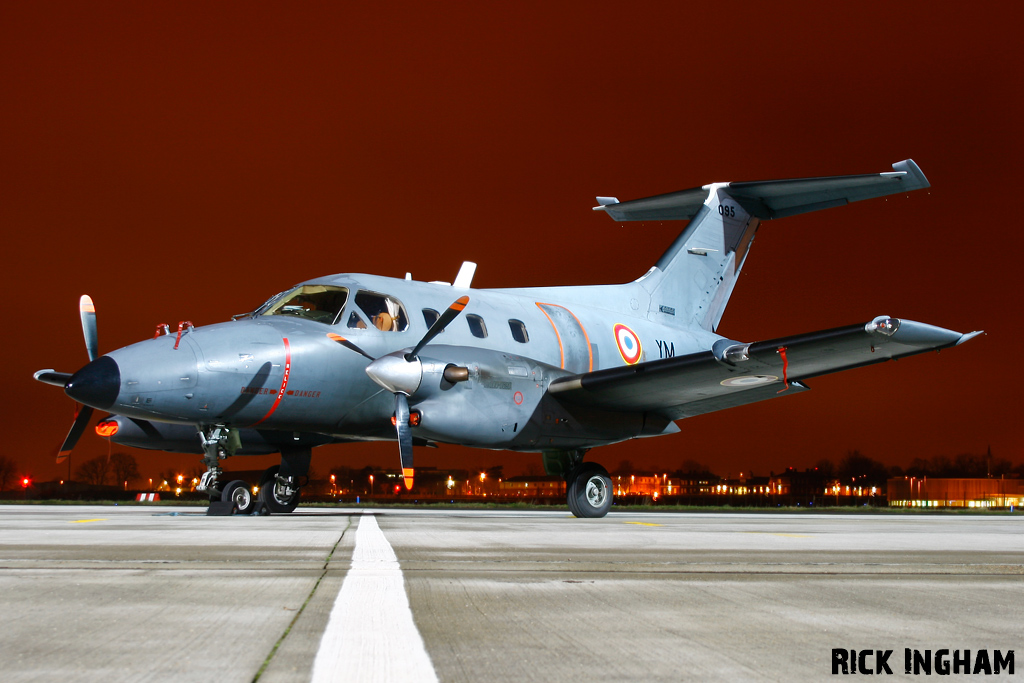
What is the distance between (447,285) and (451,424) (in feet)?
12.5

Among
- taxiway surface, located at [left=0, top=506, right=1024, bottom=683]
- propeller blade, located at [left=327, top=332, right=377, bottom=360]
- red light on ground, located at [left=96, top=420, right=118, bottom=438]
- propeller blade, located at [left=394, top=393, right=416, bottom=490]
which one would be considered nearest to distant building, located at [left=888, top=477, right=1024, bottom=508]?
red light on ground, located at [left=96, top=420, right=118, bottom=438]

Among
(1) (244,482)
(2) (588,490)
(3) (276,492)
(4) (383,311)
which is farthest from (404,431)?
(3) (276,492)

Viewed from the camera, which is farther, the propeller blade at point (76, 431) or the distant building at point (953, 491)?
the distant building at point (953, 491)

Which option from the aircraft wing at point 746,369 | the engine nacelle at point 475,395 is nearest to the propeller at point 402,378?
the engine nacelle at point 475,395

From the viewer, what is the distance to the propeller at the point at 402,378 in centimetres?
1423

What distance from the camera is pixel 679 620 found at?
14.6 feet

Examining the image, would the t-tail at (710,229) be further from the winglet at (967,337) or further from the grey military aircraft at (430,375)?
the winglet at (967,337)

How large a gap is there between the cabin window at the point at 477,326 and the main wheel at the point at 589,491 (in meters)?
3.42

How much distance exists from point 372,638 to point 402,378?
1044cm

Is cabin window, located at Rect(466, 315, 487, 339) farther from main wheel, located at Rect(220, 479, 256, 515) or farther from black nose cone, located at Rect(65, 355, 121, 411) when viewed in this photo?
black nose cone, located at Rect(65, 355, 121, 411)

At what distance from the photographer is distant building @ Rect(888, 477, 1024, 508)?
129m

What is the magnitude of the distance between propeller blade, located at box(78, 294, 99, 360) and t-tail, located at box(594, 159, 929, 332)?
41.3 ft

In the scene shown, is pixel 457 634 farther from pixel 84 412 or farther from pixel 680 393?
pixel 84 412

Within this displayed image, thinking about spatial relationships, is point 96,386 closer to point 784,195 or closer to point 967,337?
point 967,337
